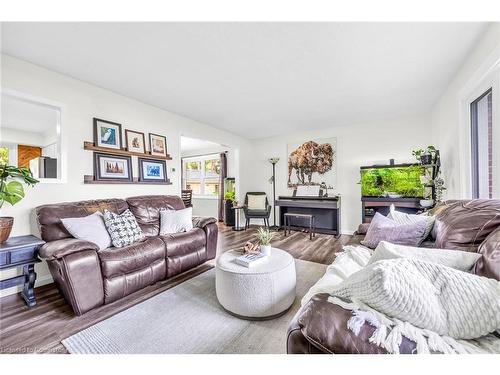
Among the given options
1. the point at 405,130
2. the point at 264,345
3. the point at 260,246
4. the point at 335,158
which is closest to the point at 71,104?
the point at 260,246

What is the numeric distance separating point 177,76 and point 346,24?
1862 mm

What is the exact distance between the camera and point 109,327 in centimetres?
162

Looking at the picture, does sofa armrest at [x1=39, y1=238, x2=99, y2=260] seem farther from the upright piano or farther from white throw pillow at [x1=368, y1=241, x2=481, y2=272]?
the upright piano

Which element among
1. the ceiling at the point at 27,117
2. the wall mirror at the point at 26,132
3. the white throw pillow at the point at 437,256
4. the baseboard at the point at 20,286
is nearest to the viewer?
the white throw pillow at the point at 437,256

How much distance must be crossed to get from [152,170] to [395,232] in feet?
11.0

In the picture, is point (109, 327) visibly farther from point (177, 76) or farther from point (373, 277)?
point (177, 76)

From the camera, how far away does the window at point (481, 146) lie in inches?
88.2

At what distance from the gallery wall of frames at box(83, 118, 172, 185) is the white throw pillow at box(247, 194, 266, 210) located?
219 cm

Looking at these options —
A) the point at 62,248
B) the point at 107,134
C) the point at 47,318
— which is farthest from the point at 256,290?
the point at 107,134

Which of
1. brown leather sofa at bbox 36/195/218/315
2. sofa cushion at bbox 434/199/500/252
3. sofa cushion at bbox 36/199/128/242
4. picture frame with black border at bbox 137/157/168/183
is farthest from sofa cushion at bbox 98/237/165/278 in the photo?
sofa cushion at bbox 434/199/500/252

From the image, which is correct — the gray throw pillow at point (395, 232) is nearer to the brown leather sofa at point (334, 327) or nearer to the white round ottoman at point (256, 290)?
the brown leather sofa at point (334, 327)

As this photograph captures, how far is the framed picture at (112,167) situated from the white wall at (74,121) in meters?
0.10

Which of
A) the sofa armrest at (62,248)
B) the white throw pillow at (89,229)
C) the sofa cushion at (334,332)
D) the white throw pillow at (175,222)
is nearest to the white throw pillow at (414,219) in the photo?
the sofa cushion at (334,332)

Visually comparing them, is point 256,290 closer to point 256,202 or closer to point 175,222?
point 175,222
